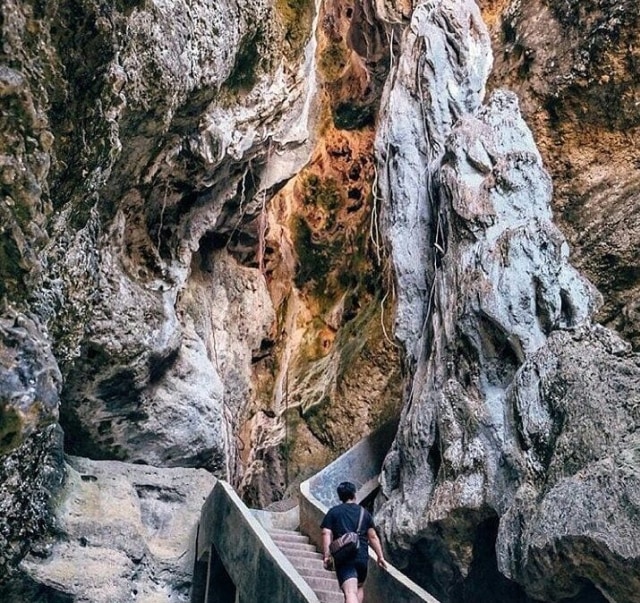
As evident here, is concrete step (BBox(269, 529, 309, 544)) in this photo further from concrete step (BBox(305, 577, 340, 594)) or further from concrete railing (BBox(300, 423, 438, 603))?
concrete step (BBox(305, 577, 340, 594))

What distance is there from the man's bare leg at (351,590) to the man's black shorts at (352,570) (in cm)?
3

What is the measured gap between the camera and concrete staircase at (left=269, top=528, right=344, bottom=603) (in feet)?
21.4

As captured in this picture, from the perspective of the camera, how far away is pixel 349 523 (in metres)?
5.44

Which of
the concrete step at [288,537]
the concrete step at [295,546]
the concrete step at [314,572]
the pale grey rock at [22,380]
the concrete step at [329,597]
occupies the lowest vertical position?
the concrete step at [288,537]

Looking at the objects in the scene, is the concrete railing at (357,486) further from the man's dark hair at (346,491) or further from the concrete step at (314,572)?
the man's dark hair at (346,491)

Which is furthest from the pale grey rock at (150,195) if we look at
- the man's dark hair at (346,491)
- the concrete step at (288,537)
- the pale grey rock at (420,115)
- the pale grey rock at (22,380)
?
the man's dark hair at (346,491)

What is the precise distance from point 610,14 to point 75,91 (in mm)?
9902

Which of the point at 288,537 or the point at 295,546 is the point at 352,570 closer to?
the point at 295,546

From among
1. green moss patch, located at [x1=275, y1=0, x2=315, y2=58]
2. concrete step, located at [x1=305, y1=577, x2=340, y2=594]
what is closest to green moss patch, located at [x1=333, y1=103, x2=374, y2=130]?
green moss patch, located at [x1=275, y1=0, x2=315, y2=58]

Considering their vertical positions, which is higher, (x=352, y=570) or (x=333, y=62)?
(x=333, y=62)

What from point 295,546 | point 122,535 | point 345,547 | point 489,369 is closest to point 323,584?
point 295,546

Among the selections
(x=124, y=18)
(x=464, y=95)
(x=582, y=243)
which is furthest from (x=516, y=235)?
(x=124, y=18)

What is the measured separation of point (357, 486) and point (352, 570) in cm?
520

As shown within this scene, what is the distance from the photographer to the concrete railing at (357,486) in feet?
20.9
